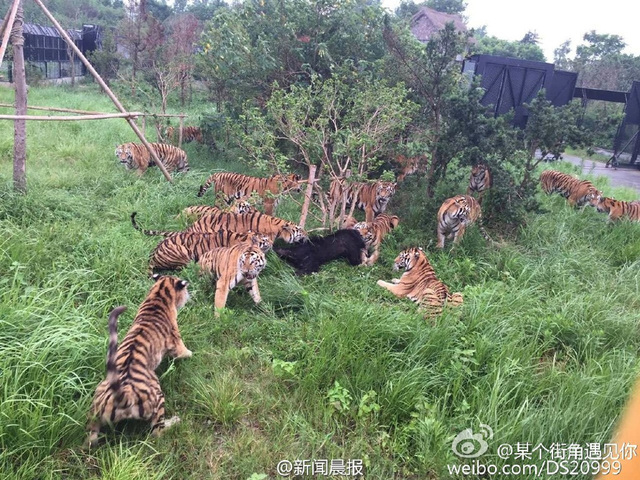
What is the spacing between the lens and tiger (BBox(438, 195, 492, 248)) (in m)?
6.14

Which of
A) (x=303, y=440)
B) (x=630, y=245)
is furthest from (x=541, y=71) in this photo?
(x=303, y=440)

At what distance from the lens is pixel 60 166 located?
7.76m

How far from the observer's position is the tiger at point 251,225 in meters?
5.71

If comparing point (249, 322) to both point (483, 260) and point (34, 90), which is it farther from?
point (34, 90)

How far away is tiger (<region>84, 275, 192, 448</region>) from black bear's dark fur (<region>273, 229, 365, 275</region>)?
2099mm

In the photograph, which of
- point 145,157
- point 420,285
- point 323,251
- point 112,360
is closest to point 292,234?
point 323,251

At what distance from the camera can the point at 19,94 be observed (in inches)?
222

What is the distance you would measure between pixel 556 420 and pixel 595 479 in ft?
1.24

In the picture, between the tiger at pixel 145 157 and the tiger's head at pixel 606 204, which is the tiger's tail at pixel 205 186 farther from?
the tiger's head at pixel 606 204

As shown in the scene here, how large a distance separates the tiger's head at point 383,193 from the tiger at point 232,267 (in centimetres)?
316

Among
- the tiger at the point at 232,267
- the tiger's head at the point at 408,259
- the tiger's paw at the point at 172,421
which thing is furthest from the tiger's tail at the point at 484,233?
the tiger's paw at the point at 172,421

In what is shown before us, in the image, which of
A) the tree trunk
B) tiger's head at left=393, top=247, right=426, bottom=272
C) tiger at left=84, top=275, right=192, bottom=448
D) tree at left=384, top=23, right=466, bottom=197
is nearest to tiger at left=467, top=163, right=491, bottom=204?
tree at left=384, top=23, right=466, bottom=197

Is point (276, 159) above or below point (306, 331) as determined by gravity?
above

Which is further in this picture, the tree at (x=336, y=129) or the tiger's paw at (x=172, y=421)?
the tree at (x=336, y=129)
